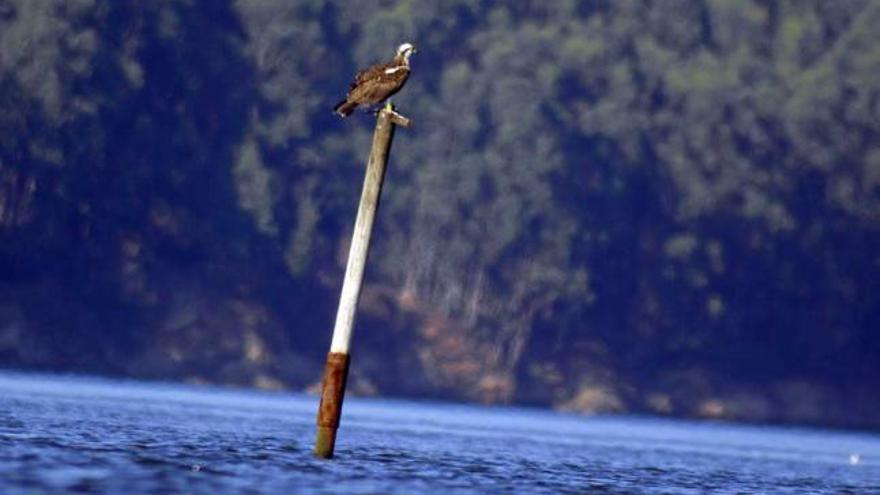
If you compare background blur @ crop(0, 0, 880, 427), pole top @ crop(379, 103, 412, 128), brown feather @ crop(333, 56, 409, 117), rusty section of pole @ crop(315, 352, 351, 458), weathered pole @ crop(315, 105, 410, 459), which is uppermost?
background blur @ crop(0, 0, 880, 427)

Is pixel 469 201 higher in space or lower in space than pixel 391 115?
higher

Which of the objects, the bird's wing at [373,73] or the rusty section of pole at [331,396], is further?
the bird's wing at [373,73]

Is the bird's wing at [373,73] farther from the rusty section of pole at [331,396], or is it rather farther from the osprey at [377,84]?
the rusty section of pole at [331,396]

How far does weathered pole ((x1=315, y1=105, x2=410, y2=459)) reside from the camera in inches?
1308

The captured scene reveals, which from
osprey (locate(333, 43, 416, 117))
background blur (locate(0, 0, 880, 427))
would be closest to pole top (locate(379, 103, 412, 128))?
osprey (locate(333, 43, 416, 117))

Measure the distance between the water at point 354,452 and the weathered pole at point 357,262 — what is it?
1.31 m

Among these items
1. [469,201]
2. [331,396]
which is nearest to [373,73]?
[331,396]

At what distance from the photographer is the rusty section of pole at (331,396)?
33406 millimetres

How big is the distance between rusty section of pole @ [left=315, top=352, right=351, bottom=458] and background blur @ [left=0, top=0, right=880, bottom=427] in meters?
62.5

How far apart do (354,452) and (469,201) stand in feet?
229

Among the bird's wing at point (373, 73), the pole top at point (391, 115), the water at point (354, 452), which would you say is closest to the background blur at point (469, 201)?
the water at point (354, 452)

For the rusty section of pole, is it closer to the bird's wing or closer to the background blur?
the bird's wing

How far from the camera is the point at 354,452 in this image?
136 ft

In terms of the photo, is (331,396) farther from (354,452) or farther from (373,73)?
(354,452)
